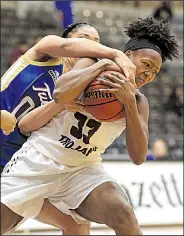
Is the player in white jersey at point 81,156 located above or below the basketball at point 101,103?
below

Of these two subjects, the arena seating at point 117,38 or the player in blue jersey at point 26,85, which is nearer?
the player in blue jersey at point 26,85

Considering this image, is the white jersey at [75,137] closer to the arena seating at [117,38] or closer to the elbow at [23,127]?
the elbow at [23,127]

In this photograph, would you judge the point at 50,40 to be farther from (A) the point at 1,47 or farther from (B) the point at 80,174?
(A) the point at 1,47

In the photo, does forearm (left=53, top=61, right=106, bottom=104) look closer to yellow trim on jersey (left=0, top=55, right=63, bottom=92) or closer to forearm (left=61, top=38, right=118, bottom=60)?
forearm (left=61, top=38, right=118, bottom=60)

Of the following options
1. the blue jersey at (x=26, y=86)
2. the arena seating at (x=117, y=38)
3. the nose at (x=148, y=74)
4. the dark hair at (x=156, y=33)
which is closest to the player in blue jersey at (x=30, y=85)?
the blue jersey at (x=26, y=86)

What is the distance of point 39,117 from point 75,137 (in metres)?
0.23

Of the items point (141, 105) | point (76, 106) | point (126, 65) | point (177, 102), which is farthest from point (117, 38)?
point (126, 65)

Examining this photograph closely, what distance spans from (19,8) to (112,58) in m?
9.54

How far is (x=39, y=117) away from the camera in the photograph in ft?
9.67

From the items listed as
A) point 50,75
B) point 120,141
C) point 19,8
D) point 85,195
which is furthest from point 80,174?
point 19,8

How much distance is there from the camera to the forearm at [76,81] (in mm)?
2566

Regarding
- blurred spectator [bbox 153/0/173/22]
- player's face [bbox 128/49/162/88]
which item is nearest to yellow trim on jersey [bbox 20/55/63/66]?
player's face [bbox 128/49/162/88]

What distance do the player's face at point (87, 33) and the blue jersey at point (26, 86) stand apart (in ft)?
0.67

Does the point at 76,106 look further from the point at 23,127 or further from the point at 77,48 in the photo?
the point at 23,127
